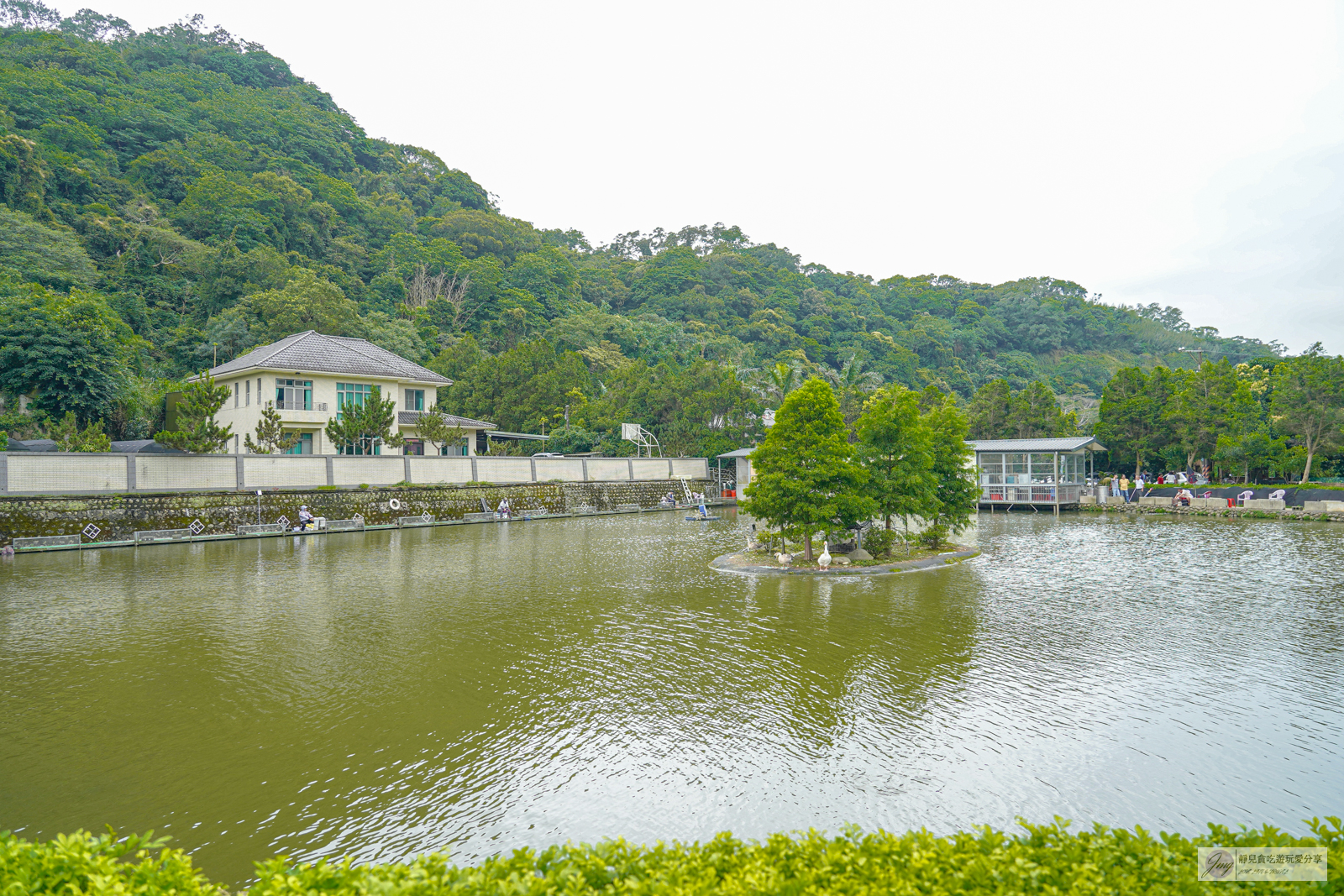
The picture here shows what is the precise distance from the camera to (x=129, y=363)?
4069 cm

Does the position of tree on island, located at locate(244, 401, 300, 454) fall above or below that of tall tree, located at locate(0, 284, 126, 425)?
below

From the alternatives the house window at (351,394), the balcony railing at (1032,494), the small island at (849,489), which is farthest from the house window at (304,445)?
the balcony railing at (1032,494)

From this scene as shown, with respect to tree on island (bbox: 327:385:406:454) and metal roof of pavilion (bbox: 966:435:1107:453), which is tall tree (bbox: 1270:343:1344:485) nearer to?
metal roof of pavilion (bbox: 966:435:1107:453)

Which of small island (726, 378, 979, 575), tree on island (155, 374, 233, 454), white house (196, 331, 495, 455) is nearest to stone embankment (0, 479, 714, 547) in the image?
tree on island (155, 374, 233, 454)

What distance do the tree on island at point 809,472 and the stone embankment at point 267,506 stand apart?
67.8 feet

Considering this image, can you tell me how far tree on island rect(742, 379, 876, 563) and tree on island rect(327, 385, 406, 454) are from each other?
24.8 meters

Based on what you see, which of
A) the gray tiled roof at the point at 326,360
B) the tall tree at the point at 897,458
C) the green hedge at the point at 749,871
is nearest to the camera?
the green hedge at the point at 749,871

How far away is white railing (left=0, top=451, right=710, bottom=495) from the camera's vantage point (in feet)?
80.5

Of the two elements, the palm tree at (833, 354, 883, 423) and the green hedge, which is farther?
the palm tree at (833, 354, 883, 423)

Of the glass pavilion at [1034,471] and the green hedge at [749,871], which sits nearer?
the green hedge at [749,871]

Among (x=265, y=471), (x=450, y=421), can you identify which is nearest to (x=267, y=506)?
(x=265, y=471)

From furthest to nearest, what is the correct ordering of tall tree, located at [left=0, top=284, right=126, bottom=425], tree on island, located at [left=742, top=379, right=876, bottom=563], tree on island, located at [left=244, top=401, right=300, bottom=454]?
tree on island, located at [left=244, top=401, right=300, bottom=454]
tall tree, located at [left=0, top=284, right=126, bottom=425]
tree on island, located at [left=742, top=379, right=876, bottom=563]

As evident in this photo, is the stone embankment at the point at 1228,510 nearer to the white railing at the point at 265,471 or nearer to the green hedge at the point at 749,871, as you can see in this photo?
the white railing at the point at 265,471

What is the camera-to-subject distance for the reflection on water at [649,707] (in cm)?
625
